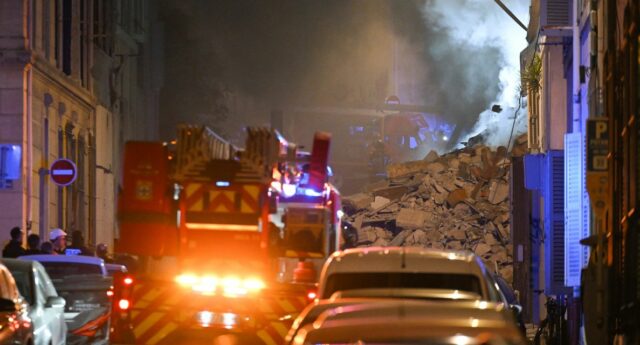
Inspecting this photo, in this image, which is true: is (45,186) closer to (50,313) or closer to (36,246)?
(36,246)

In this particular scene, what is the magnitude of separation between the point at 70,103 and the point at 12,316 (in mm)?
25641

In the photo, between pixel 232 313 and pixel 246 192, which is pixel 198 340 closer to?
pixel 232 313

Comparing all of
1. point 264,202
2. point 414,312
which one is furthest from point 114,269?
point 414,312

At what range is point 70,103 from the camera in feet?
126

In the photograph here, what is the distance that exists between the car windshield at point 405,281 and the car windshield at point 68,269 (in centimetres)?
690

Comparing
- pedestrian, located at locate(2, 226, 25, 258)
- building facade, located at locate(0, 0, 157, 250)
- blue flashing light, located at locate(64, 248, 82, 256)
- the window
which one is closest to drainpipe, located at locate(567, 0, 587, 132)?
blue flashing light, located at locate(64, 248, 82, 256)

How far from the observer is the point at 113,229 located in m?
44.8

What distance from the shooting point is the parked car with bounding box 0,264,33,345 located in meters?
12.8

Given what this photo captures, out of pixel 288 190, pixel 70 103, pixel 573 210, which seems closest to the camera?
pixel 288 190

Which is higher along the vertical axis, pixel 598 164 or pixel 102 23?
pixel 102 23

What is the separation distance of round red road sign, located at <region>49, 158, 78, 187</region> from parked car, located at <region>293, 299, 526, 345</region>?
21942 millimetres

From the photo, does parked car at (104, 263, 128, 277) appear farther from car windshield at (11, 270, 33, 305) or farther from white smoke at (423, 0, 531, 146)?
white smoke at (423, 0, 531, 146)

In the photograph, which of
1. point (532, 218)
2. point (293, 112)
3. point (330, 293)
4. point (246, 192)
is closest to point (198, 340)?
point (246, 192)

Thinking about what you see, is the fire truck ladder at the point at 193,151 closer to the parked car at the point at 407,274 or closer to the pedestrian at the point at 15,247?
the pedestrian at the point at 15,247
